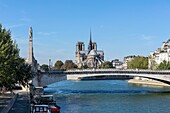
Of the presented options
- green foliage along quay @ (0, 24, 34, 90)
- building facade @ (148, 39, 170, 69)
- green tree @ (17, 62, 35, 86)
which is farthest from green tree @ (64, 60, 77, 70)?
green foliage along quay @ (0, 24, 34, 90)

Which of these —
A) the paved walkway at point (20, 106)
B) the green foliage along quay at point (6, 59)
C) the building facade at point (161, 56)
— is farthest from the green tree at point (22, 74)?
the building facade at point (161, 56)

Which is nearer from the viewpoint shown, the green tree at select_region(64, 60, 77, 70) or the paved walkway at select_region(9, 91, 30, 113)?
the paved walkway at select_region(9, 91, 30, 113)

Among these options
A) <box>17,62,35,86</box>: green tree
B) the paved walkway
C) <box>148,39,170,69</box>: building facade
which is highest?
<box>148,39,170,69</box>: building facade

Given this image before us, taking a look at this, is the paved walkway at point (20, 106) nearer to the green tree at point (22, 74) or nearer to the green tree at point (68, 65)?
the green tree at point (22, 74)

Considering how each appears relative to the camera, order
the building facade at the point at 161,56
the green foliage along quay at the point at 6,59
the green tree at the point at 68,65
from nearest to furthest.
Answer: the green foliage along quay at the point at 6,59 < the building facade at the point at 161,56 < the green tree at the point at 68,65

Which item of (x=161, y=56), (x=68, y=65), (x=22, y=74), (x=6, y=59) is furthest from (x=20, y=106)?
(x=68, y=65)

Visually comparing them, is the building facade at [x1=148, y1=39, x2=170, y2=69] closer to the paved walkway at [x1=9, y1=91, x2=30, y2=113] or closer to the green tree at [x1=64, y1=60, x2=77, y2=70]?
the green tree at [x1=64, y1=60, x2=77, y2=70]

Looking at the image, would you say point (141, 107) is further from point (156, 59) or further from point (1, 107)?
point (156, 59)

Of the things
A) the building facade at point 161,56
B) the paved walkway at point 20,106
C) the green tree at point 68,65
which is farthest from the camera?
the green tree at point 68,65

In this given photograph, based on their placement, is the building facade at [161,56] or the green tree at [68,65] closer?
the building facade at [161,56]

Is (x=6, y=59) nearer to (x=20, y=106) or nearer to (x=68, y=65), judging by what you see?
(x=20, y=106)

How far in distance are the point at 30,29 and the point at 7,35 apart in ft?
95.7

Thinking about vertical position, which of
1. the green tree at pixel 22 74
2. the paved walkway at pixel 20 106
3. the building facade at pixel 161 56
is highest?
the building facade at pixel 161 56

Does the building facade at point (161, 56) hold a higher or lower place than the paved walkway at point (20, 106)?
higher
